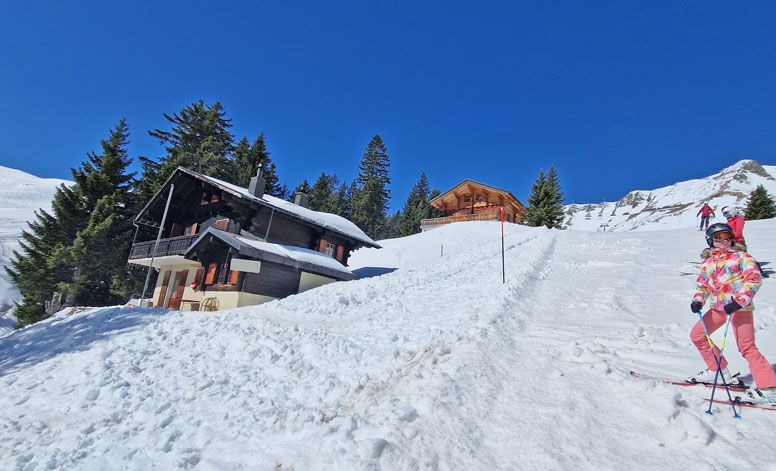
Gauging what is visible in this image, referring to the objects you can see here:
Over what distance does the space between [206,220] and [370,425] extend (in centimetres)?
2647

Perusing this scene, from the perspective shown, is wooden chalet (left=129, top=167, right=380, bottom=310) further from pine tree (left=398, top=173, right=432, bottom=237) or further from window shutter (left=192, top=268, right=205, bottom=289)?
pine tree (left=398, top=173, right=432, bottom=237)

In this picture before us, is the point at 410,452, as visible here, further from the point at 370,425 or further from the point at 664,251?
the point at 664,251

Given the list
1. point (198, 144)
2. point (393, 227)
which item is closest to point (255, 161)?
point (198, 144)

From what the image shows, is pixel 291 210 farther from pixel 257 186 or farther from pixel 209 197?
pixel 209 197

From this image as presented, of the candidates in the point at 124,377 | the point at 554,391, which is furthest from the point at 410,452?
the point at 124,377

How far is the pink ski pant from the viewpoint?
3.99 meters

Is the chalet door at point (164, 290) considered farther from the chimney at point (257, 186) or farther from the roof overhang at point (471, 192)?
the roof overhang at point (471, 192)

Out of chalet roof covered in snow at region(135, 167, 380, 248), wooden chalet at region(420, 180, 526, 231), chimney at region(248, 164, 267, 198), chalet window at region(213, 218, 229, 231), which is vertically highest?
wooden chalet at region(420, 180, 526, 231)

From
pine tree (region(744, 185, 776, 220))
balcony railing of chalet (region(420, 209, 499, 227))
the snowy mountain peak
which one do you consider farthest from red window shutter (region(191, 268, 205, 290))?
the snowy mountain peak

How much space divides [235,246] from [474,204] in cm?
3700

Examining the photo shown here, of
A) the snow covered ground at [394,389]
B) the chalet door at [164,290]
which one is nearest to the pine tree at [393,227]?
the chalet door at [164,290]

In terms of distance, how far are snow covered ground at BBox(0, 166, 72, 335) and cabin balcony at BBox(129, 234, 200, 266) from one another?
13.7m

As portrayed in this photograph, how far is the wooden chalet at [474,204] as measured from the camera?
154 ft

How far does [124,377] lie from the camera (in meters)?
6.55
